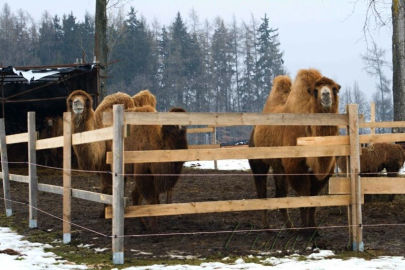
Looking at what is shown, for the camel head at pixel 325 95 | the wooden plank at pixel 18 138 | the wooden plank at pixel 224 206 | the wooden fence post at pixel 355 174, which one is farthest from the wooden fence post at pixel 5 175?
the wooden fence post at pixel 355 174

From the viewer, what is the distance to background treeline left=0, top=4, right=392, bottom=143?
5916cm

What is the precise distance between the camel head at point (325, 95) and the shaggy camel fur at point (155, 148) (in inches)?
74.4

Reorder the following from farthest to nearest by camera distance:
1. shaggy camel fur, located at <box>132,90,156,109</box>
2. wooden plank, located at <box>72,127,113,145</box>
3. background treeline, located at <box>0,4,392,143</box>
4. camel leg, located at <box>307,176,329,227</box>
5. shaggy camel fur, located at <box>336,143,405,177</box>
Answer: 1. background treeline, located at <box>0,4,392,143</box>
2. shaggy camel fur, located at <box>336,143,405,177</box>
3. shaggy camel fur, located at <box>132,90,156,109</box>
4. camel leg, located at <box>307,176,329,227</box>
5. wooden plank, located at <box>72,127,113,145</box>

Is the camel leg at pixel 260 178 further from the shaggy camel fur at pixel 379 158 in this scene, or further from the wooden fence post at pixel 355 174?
the shaggy camel fur at pixel 379 158

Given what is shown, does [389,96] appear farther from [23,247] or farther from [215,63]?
[23,247]

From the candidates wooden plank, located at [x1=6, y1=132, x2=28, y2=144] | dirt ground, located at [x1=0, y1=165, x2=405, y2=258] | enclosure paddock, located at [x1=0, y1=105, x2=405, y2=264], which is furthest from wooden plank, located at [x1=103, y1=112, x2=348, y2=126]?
wooden plank, located at [x1=6, y1=132, x2=28, y2=144]

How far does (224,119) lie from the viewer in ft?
21.7

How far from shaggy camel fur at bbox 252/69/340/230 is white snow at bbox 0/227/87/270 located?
2.94m

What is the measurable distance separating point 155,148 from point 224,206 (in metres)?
2.07

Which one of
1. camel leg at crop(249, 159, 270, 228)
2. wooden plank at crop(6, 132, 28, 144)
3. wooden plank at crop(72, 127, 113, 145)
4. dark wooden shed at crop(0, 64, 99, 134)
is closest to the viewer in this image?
wooden plank at crop(72, 127, 113, 145)

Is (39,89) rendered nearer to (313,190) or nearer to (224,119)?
(313,190)

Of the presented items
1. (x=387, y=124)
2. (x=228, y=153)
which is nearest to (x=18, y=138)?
(x=228, y=153)

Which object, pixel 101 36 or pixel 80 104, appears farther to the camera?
pixel 101 36

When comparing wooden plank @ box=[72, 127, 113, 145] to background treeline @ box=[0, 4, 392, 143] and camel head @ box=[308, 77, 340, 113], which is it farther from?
background treeline @ box=[0, 4, 392, 143]
